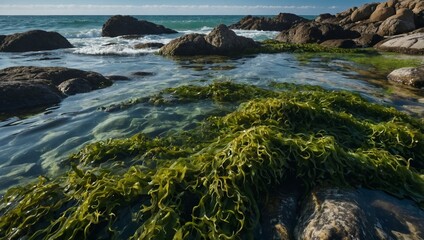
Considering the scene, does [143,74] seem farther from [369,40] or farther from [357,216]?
[369,40]

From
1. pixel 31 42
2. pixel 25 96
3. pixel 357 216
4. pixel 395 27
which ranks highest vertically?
pixel 357 216

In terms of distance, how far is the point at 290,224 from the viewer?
2760 mm

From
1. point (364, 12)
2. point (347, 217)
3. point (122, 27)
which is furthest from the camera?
point (122, 27)

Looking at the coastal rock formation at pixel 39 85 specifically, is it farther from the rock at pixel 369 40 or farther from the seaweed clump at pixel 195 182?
the rock at pixel 369 40

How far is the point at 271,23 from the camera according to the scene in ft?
133

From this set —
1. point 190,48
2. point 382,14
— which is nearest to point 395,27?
point 382,14

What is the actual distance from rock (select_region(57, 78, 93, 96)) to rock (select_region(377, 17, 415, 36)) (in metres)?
21.3

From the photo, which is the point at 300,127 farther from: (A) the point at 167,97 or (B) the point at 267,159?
(A) the point at 167,97

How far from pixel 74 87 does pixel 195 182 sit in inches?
247

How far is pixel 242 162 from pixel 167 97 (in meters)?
4.26

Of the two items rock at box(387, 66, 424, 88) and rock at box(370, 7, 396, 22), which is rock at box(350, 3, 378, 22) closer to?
rock at box(370, 7, 396, 22)

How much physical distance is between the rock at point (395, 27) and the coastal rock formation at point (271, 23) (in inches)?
727

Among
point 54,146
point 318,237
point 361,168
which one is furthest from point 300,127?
point 54,146

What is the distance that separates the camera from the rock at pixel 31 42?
18.1m
